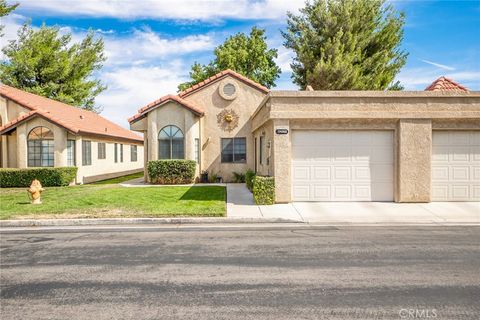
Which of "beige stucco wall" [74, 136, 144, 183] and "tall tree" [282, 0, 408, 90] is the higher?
"tall tree" [282, 0, 408, 90]

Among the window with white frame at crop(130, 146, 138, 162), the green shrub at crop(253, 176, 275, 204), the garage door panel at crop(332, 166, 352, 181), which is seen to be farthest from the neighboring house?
the garage door panel at crop(332, 166, 352, 181)

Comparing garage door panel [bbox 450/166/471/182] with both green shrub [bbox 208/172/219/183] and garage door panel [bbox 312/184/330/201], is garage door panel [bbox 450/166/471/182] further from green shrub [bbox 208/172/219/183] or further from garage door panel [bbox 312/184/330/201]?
green shrub [bbox 208/172/219/183]

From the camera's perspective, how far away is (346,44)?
25750 mm

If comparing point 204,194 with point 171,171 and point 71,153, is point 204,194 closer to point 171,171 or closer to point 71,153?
point 171,171

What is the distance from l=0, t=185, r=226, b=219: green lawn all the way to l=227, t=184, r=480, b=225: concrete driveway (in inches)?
47.3

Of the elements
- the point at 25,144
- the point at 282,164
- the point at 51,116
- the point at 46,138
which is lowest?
the point at 282,164

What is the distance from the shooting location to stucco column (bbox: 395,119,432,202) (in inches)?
465

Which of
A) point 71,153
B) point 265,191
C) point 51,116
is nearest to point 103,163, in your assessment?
point 71,153

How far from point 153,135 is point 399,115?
1249 centimetres

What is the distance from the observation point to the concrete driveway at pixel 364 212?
375 inches

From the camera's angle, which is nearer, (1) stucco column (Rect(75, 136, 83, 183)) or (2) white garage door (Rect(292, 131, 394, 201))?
(2) white garage door (Rect(292, 131, 394, 201))

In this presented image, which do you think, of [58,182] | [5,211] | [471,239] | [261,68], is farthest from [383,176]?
[261,68]

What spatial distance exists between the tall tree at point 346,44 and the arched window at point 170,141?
Result: 12.5m

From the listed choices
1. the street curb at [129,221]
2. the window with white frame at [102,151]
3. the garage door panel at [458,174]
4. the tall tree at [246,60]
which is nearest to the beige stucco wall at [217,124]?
the window with white frame at [102,151]
